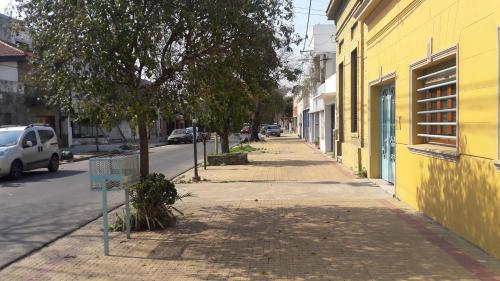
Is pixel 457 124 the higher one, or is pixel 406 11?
pixel 406 11

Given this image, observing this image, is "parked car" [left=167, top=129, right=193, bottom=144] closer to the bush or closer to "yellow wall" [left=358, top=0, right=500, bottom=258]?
"yellow wall" [left=358, top=0, right=500, bottom=258]

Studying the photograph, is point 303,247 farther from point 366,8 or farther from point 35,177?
point 35,177

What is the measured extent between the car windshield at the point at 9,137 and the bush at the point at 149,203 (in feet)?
35.2

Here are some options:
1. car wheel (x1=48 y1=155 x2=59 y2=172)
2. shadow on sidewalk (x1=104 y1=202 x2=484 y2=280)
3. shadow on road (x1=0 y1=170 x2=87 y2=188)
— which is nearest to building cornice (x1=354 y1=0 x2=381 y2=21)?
shadow on sidewalk (x1=104 y1=202 x2=484 y2=280)

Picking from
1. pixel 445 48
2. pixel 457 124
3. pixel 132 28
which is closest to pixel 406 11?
pixel 445 48

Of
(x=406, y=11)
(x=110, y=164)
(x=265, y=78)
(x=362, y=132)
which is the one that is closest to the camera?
(x=110, y=164)

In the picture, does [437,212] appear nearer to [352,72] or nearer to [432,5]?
[432,5]

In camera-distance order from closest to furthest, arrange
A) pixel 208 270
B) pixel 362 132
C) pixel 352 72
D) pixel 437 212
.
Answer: pixel 208 270, pixel 437 212, pixel 362 132, pixel 352 72

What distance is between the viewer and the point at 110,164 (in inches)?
274

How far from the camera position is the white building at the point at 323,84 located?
2891 centimetres

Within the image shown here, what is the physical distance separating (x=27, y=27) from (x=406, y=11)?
6.55 m

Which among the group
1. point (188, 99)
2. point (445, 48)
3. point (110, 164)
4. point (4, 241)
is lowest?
point (4, 241)

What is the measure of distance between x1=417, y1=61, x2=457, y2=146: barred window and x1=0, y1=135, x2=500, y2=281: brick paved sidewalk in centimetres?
139

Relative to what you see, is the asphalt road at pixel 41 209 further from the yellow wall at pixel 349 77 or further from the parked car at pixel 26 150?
the yellow wall at pixel 349 77
